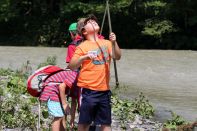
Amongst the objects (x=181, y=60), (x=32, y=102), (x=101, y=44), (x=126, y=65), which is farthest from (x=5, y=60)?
(x=101, y=44)

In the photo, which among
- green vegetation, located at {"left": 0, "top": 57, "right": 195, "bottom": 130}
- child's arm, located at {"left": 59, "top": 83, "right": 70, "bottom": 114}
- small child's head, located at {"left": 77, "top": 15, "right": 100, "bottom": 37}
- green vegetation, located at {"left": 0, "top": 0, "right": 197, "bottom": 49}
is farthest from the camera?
green vegetation, located at {"left": 0, "top": 0, "right": 197, "bottom": 49}

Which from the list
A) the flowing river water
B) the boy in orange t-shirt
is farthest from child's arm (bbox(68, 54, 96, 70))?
the flowing river water

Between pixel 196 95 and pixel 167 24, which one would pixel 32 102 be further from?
pixel 167 24

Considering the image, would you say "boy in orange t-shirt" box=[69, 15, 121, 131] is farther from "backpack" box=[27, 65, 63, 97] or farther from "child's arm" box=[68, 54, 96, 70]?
"backpack" box=[27, 65, 63, 97]

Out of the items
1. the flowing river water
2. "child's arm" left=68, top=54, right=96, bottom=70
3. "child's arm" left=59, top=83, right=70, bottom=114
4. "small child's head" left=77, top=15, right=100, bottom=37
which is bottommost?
the flowing river water

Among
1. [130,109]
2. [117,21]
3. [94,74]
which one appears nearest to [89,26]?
[94,74]

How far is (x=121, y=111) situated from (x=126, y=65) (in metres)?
9.06

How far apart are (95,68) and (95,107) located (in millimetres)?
386

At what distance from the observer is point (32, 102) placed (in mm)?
7980

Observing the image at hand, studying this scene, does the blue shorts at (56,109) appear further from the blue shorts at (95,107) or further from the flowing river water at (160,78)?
the flowing river water at (160,78)

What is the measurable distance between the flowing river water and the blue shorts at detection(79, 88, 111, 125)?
295cm

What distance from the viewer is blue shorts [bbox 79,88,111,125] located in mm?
5199

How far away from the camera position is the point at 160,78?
47.4ft

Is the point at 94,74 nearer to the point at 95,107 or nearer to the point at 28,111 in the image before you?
the point at 95,107
